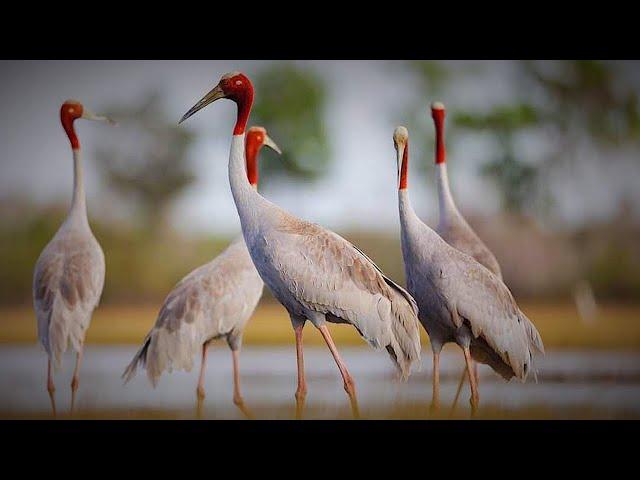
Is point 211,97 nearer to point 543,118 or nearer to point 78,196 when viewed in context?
point 78,196

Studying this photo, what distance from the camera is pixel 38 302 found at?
540 centimetres

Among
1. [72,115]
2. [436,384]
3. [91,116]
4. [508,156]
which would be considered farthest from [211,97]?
[436,384]

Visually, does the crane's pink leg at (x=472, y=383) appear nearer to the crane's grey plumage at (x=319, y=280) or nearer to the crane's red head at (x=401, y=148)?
the crane's grey plumage at (x=319, y=280)

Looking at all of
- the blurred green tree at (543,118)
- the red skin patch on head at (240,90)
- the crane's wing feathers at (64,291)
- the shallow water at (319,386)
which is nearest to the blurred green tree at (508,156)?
the blurred green tree at (543,118)

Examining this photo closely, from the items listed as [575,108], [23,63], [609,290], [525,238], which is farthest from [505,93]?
[23,63]

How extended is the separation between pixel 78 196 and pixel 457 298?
2.30 meters

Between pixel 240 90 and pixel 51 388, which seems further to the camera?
pixel 51 388

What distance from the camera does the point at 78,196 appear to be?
18.2 feet

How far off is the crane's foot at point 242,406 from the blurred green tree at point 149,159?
115 cm

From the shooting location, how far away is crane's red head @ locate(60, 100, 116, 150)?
5590mm

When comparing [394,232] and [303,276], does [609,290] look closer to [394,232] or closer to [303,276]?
[394,232]

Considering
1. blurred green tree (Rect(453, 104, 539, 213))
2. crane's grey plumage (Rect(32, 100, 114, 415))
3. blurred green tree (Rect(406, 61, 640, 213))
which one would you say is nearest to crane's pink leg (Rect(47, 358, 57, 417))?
crane's grey plumage (Rect(32, 100, 114, 415))

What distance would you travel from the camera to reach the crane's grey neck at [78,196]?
218 inches

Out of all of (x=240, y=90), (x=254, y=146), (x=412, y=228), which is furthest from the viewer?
(x=254, y=146)
